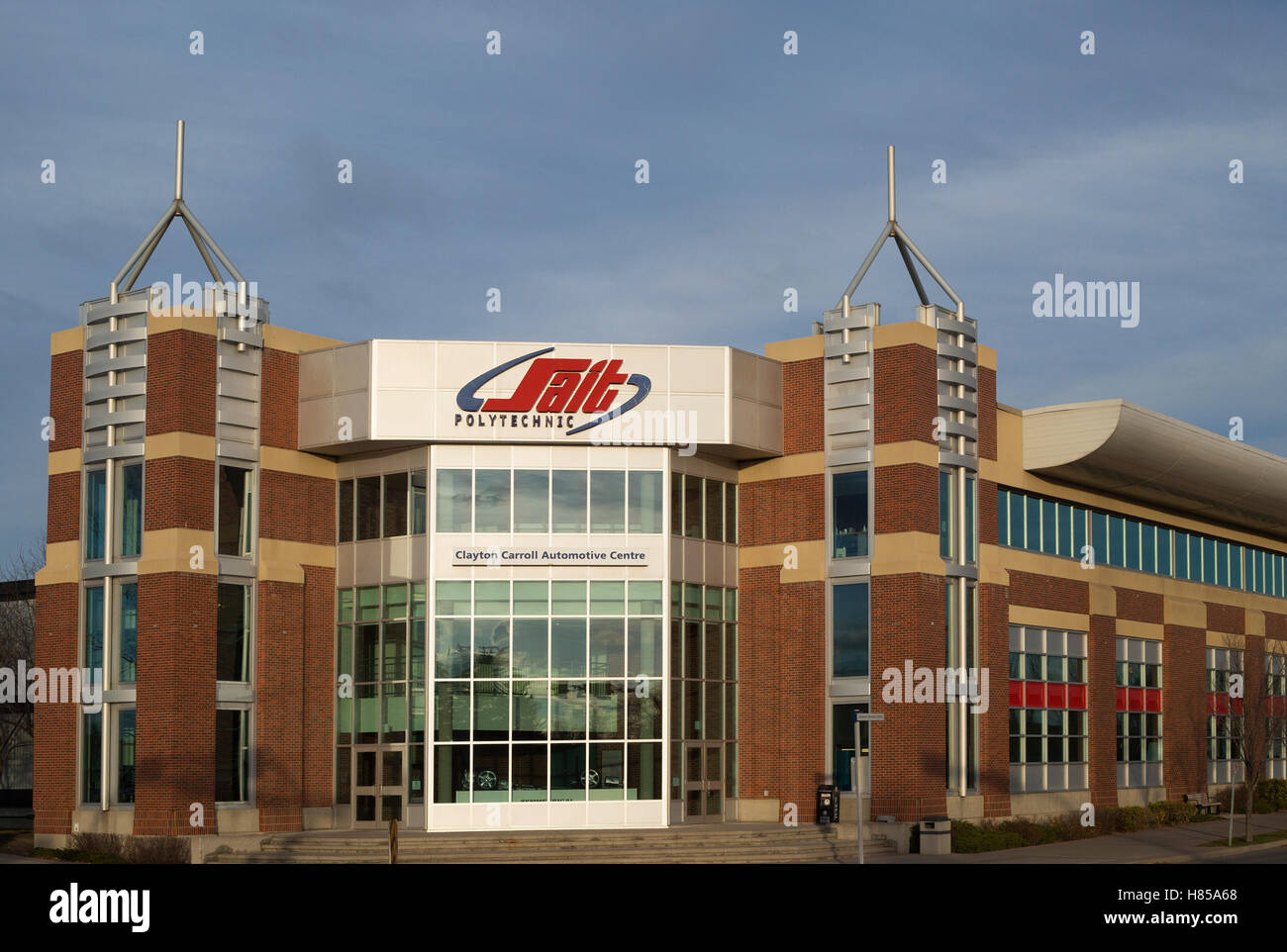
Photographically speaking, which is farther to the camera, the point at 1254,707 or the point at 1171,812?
the point at 1254,707

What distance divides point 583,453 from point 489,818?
9.22m

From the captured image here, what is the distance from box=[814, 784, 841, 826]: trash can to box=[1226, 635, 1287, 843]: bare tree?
1176cm

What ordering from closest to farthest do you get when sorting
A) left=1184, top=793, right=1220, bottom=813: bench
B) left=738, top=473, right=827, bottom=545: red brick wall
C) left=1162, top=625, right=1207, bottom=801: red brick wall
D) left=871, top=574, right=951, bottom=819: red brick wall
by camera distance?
left=871, top=574, right=951, bottom=819: red brick wall
left=738, top=473, right=827, bottom=545: red brick wall
left=1184, top=793, right=1220, bottom=813: bench
left=1162, top=625, right=1207, bottom=801: red brick wall

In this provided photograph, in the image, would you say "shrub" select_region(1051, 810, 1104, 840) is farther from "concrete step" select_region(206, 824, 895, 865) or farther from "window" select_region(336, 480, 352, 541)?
Result: "window" select_region(336, 480, 352, 541)

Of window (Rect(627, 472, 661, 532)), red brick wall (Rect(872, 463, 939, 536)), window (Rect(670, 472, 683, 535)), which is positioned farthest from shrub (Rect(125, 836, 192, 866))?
red brick wall (Rect(872, 463, 939, 536))

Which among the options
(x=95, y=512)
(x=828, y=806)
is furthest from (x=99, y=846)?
(x=828, y=806)

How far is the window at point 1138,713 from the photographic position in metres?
49.8

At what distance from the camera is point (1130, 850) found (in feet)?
128

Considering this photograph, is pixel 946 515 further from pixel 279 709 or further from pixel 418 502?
pixel 279 709

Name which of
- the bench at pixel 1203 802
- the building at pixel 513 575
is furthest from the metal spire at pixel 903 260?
the bench at pixel 1203 802

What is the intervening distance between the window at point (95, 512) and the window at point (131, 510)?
0.48 metres

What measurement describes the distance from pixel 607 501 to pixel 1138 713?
20.3 m

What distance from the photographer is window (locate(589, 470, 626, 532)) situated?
40.8 metres
